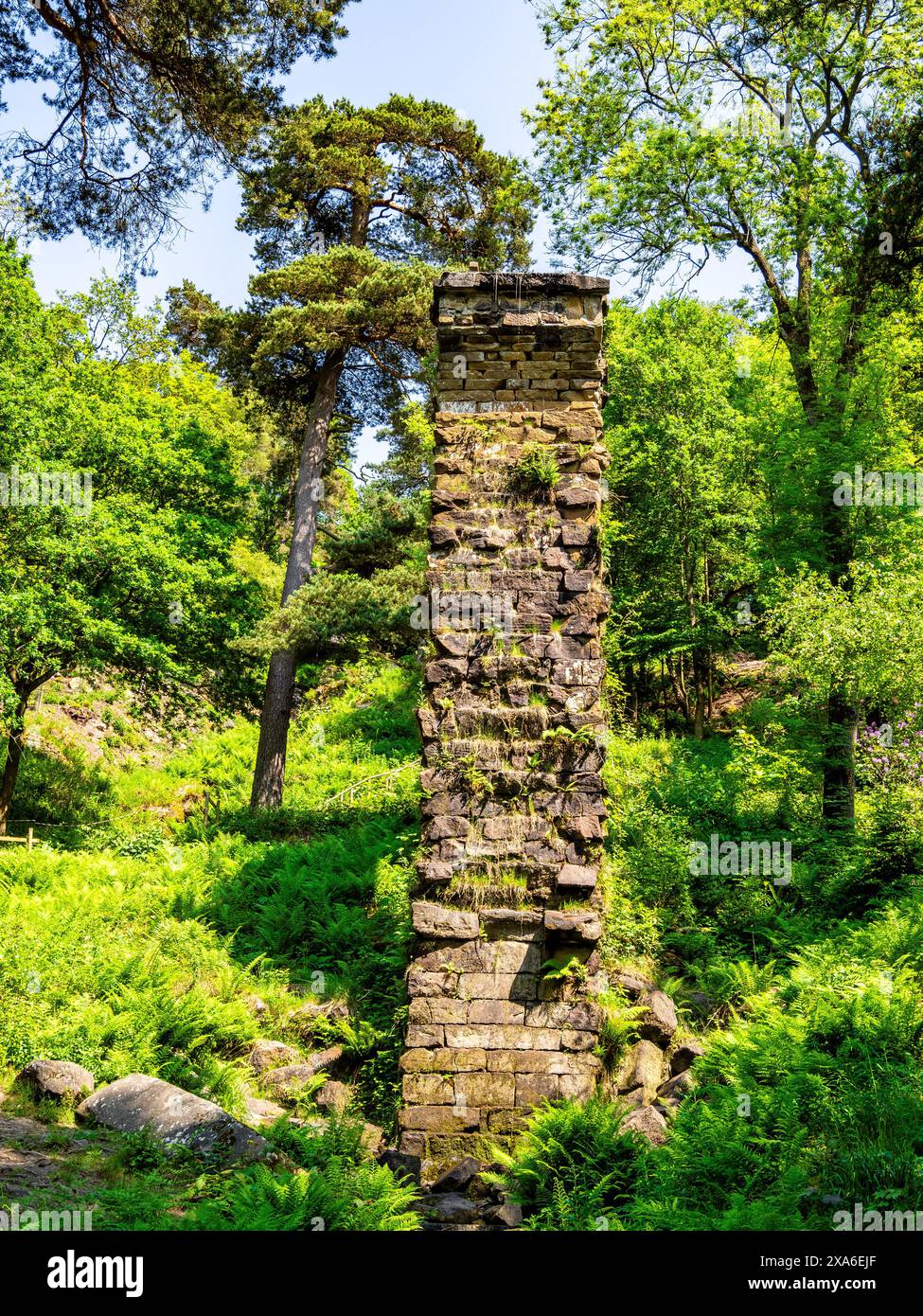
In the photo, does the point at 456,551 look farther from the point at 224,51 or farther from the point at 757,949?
the point at 757,949

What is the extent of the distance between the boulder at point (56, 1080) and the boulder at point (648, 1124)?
13.3 ft

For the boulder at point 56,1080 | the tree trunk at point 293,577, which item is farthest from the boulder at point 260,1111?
the tree trunk at point 293,577

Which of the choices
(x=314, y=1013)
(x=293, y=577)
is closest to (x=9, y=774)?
(x=293, y=577)

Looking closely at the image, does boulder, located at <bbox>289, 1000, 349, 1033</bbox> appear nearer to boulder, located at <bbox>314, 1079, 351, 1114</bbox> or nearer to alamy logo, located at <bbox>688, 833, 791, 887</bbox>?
boulder, located at <bbox>314, 1079, 351, 1114</bbox>

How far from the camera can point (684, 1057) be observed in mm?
8039

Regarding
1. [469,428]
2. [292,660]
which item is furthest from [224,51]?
A: [292,660]

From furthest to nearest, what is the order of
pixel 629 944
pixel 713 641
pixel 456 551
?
pixel 713 641 → pixel 629 944 → pixel 456 551

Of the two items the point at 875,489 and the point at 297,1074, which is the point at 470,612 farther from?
the point at 875,489

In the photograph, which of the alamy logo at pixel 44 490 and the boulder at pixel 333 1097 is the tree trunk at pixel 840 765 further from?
the alamy logo at pixel 44 490

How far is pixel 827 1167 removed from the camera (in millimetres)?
5566

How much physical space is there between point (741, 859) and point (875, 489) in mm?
6770
